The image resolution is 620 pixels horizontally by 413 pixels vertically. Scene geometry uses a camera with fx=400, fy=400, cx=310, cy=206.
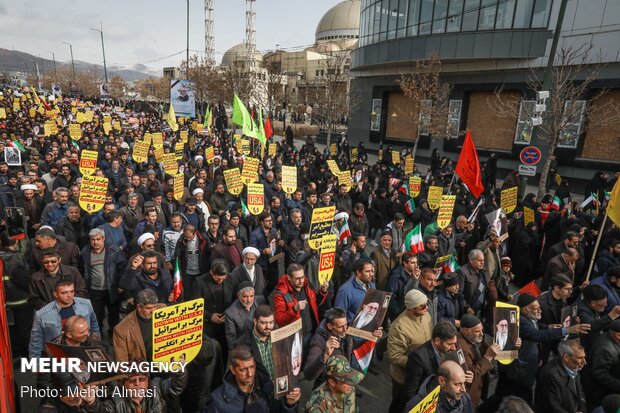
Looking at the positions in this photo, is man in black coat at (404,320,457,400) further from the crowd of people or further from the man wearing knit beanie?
the man wearing knit beanie

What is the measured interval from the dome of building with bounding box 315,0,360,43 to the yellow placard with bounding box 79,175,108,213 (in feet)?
264

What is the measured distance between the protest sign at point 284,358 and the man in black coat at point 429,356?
1069 mm

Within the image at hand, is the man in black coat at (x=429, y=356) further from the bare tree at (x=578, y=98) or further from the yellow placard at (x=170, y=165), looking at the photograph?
the bare tree at (x=578, y=98)

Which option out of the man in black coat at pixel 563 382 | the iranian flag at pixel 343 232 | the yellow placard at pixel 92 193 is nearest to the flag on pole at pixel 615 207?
the man in black coat at pixel 563 382

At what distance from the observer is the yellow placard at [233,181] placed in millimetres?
9336

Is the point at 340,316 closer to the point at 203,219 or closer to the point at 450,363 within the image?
the point at 450,363

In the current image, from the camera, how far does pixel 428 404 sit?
2.71m

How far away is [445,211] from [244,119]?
26.1ft

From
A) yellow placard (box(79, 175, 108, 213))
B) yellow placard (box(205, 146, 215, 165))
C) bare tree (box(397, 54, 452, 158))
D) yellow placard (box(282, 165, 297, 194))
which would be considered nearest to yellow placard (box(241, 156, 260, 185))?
yellow placard (box(282, 165, 297, 194))

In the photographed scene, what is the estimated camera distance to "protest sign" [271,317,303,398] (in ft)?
9.65

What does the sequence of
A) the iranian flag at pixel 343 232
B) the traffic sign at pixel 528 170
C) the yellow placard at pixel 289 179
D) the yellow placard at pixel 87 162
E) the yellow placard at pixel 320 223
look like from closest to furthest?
1. the yellow placard at pixel 320 223
2. the iranian flag at pixel 343 232
3. the yellow placard at pixel 289 179
4. the yellow placard at pixel 87 162
5. the traffic sign at pixel 528 170

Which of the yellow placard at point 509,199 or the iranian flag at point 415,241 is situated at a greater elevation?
the yellow placard at point 509,199

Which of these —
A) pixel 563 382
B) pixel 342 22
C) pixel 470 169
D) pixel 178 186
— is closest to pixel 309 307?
pixel 563 382

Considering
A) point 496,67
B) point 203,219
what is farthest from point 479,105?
point 203,219
